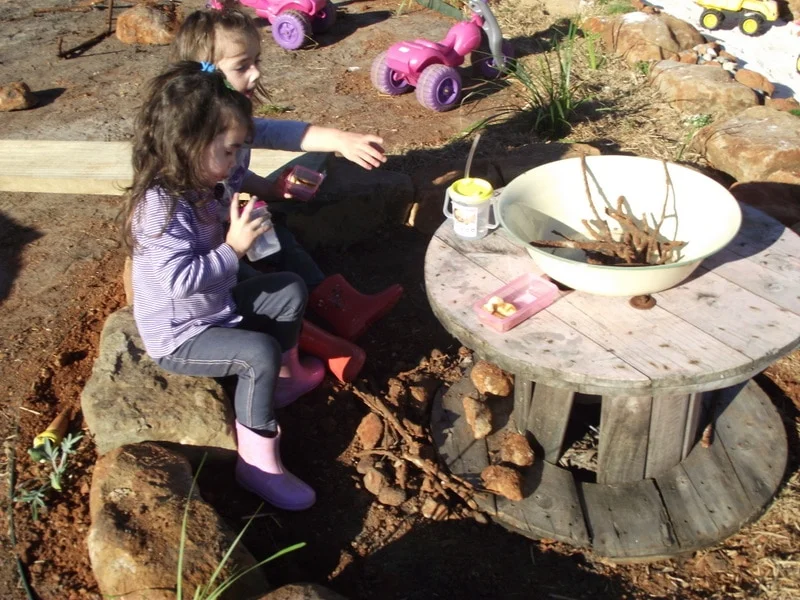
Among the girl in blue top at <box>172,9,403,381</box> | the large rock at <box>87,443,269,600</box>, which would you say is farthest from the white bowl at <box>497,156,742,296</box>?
the large rock at <box>87,443,269,600</box>

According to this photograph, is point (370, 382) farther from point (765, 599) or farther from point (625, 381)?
point (765, 599)

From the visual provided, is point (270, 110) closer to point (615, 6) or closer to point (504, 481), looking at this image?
point (615, 6)

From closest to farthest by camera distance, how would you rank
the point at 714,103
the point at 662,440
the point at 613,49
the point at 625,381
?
1. the point at 625,381
2. the point at 662,440
3. the point at 714,103
4. the point at 613,49

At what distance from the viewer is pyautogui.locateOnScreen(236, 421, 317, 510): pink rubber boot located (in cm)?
249

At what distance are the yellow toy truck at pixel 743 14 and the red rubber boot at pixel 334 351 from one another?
13.5ft

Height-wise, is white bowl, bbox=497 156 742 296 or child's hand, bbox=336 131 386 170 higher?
white bowl, bbox=497 156 742 296

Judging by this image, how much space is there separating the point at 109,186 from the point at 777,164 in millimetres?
3186

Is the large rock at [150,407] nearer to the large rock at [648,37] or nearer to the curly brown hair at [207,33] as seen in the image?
the curly brown hair at [207,33]

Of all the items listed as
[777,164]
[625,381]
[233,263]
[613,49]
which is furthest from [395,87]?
[625,381]

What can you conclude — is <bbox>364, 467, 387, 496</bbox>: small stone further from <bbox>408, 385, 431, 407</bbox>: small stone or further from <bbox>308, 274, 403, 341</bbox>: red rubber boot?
<bbox>308, 274, 403, 341</bbox>: red rubber boot

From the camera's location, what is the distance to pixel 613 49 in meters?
5.27

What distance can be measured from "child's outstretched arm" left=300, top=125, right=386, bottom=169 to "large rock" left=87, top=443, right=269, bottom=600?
125cm

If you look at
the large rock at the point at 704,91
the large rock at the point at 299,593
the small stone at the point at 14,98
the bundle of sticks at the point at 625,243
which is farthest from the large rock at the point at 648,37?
the large rock at the point at 299,593

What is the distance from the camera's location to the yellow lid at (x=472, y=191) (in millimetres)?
2410
